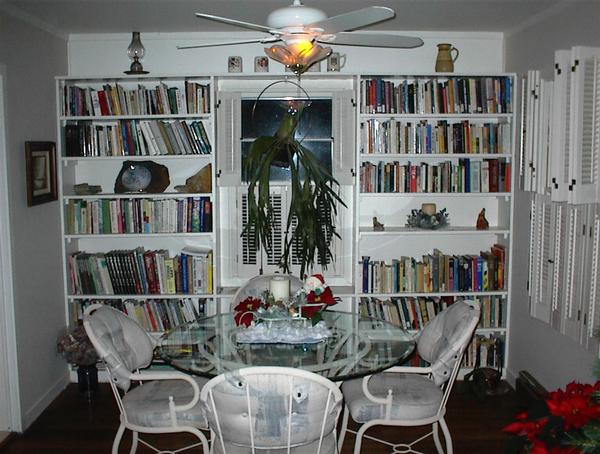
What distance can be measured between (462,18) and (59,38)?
8.94ft

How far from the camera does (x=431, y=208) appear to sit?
14.7ft

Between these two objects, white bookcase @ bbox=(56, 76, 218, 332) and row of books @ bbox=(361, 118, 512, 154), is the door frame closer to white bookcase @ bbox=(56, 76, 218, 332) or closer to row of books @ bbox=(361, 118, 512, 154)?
white bookcase @ bbox=(56, 76, 218, 332)

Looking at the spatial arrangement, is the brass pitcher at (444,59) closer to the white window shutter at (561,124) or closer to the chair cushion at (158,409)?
the white window shutter at (561,124)

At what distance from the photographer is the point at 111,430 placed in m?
3.77

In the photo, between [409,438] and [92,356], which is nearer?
[409,438]

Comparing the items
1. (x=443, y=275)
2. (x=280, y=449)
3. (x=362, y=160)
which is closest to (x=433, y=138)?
(x=362, y=160)

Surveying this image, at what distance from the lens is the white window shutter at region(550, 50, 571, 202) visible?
2.94m

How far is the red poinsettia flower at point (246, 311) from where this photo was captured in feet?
9.73

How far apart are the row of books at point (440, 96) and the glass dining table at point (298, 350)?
1662 mm

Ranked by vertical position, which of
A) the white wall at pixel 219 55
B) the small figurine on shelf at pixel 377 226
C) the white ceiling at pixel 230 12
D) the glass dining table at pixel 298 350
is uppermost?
the white ceiling at pixel 230 12

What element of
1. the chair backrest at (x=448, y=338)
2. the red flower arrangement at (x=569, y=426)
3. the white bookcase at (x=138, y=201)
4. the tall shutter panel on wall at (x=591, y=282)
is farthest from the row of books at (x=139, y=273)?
the red flower arrangement at (x=569, y=426)

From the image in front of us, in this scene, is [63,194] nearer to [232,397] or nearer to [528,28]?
[232,397]

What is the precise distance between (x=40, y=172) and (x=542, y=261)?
311 centimetres

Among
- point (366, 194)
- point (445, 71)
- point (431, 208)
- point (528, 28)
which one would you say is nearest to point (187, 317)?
point (366, 194)
